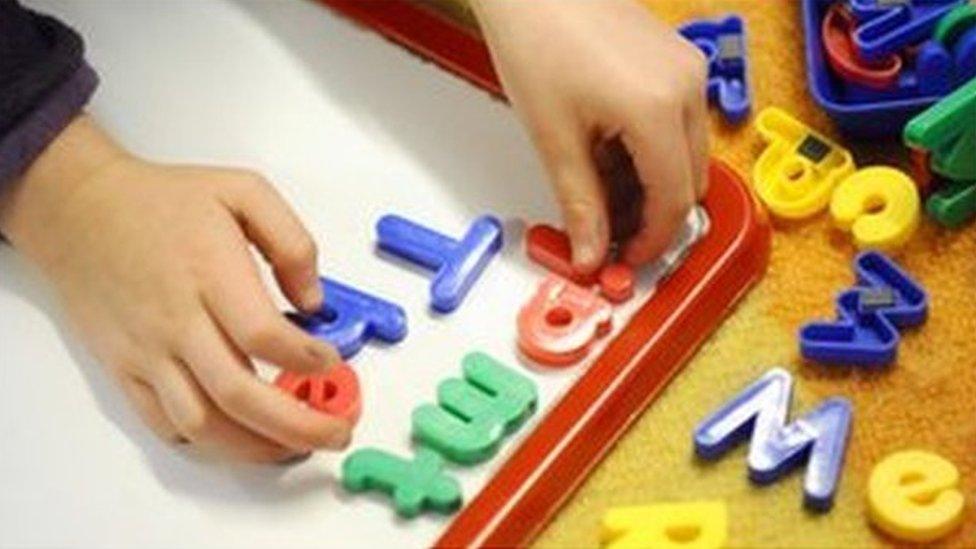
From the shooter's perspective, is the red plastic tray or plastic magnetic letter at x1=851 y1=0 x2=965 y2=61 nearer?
the red plastic tray

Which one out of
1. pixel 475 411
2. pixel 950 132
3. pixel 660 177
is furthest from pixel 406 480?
pixel 950 132

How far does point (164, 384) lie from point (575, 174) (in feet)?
0.54

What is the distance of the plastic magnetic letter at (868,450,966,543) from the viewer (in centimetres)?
55

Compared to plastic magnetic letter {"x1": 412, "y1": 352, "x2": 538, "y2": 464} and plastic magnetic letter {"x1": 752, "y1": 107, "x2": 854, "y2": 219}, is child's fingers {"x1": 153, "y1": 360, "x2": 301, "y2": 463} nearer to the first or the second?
plastic magnetic letter {"x1": 412, "y1": 352, "x2": 538, "y2": 464}

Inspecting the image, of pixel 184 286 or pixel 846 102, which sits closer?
pixel 184 286

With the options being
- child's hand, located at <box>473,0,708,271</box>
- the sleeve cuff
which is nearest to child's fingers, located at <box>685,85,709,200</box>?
child's hand, located at <box>473,0,708,271</box>

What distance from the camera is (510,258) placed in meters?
0.64

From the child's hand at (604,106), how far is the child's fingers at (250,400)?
0.12 meters

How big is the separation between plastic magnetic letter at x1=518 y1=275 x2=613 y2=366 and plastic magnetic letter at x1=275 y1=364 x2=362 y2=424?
6 cm

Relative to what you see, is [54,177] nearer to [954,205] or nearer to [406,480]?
[406,480]

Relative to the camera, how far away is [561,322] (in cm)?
61

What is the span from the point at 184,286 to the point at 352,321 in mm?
70

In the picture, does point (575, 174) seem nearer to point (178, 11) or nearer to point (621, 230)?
point (621, 230)

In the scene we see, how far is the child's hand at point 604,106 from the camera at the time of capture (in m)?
0.59
